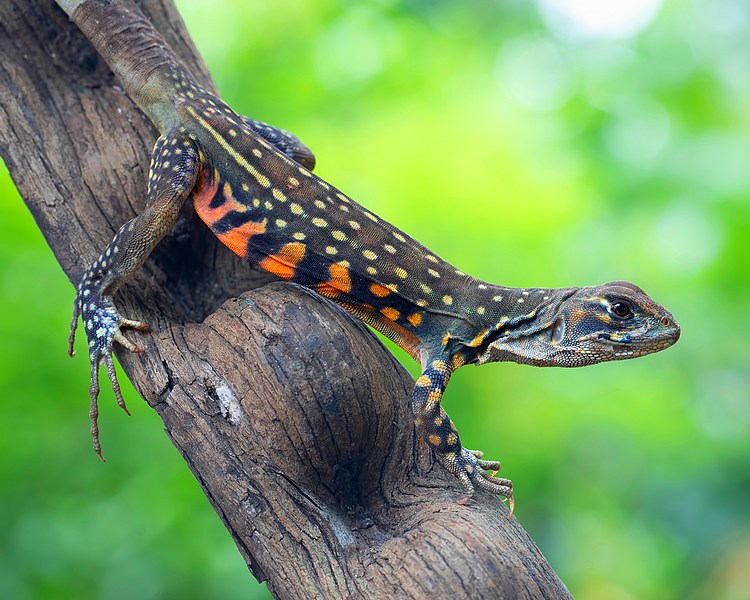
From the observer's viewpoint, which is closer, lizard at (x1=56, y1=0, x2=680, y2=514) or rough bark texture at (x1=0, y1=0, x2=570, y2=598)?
rough bark texture at (x1=0, y1=0, x2=570, y2=598)

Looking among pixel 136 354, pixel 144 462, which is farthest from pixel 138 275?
pixel 144 462


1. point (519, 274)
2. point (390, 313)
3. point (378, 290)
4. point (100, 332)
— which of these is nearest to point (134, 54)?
point (100, 332)

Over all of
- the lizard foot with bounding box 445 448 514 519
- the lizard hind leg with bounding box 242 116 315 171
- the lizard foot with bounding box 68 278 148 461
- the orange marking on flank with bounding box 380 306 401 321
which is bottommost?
the lizard foot with bounding box 445 448 514 519

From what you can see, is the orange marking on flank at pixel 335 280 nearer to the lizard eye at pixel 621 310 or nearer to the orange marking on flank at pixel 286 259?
the orange marking on flank at pixel 286 259

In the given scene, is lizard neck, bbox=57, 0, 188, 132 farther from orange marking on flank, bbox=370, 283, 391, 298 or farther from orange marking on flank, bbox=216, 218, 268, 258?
orange marking on flank, bbox=370, 283, 391, 298

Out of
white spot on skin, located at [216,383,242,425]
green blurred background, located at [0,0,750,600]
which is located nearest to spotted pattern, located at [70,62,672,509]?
white spot on skin, located at [216,383,242,425]

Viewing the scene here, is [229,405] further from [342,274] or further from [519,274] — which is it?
[519,274]

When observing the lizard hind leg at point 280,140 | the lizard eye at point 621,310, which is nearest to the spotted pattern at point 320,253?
the lizard eye at point 621,310
